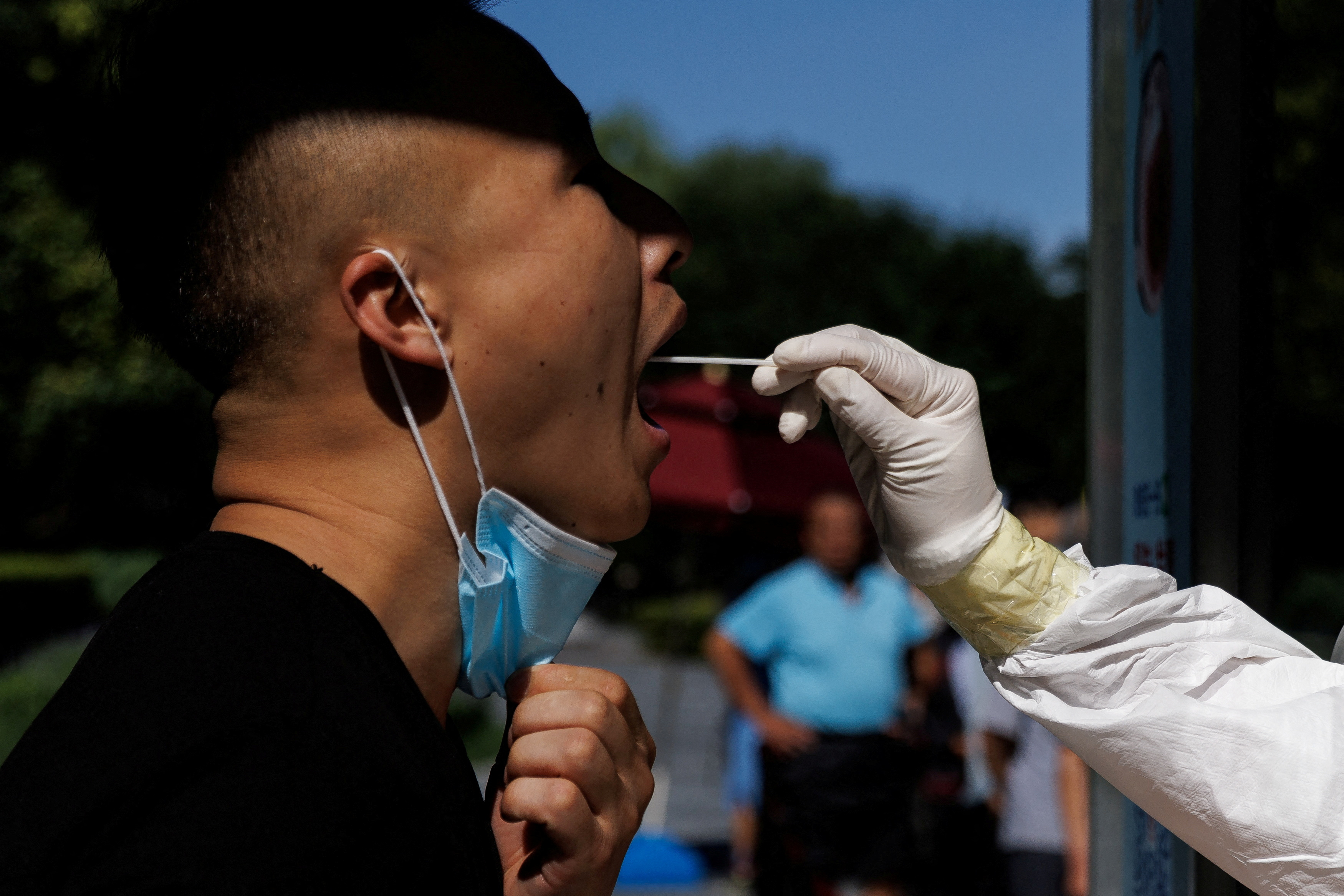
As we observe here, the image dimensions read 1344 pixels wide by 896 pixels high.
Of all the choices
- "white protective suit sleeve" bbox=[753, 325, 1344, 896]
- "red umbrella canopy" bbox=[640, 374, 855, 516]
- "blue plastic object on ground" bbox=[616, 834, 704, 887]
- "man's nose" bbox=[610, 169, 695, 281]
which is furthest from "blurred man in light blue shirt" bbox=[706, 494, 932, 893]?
"man's nose" bbox=[610, 169, 695, 281]

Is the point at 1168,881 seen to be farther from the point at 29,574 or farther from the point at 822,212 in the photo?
the point at 822,212

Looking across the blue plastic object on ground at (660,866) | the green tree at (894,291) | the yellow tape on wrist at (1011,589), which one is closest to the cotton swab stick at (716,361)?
the yellow tape on wrist at (1011,589)

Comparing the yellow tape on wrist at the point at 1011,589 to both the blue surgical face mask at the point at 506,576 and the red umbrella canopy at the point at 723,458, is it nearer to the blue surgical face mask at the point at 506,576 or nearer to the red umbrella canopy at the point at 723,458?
the blue surgical face mask at the point at 506,576

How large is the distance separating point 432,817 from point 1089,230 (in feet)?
5.75

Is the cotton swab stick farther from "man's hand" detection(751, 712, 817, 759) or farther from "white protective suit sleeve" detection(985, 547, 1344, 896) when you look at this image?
"man's hand" detection(751, 712, 817, 759)

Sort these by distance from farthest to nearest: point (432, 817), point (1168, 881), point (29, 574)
Result: point (29, 574) < point (1168, 881) < point (432, 817)

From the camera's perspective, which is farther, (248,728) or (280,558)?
(280,558)

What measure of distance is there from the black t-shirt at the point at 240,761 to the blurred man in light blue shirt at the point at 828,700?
13.2 ft

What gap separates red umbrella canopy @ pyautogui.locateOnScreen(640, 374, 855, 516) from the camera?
8891mm

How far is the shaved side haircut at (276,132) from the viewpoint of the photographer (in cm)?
119

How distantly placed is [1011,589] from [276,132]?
3.28 ft

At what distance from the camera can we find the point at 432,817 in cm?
105

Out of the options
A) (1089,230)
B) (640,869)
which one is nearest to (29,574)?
(640,869)

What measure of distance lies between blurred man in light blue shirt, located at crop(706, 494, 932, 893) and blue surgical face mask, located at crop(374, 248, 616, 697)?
3794 millimetres
